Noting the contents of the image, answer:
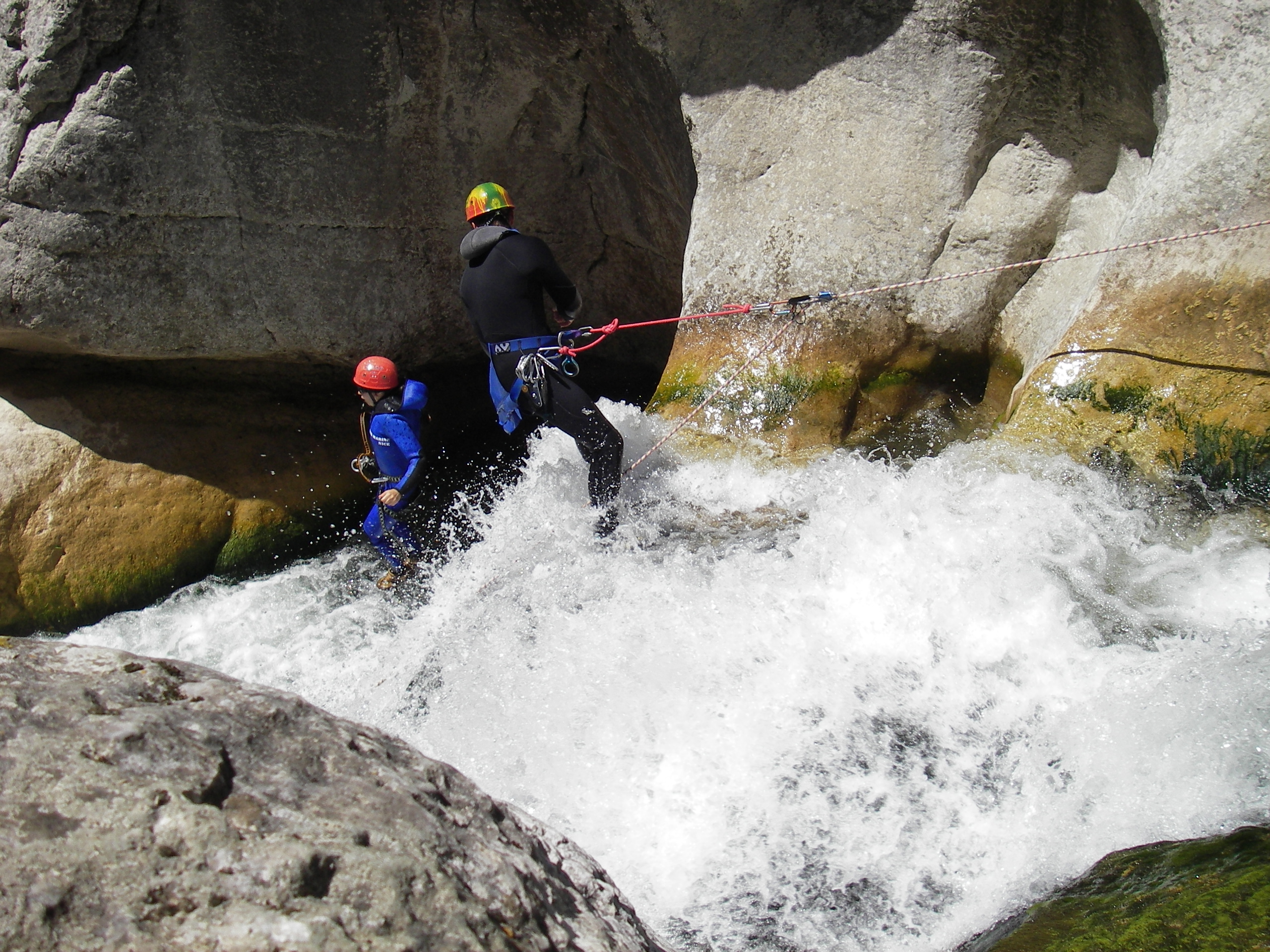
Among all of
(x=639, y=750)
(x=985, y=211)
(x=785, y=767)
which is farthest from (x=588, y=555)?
(x=985, y=211)

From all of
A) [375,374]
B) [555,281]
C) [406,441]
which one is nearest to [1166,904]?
[555,281]

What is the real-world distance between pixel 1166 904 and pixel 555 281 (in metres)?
3.71

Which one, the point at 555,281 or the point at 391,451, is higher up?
the point at 555,281

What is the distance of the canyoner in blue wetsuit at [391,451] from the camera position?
4.96 m

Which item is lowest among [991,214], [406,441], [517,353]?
[406,441]

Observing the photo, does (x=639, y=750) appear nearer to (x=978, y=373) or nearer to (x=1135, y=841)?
(x=1135, y=841)

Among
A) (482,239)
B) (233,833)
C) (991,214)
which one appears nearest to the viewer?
(233,833)

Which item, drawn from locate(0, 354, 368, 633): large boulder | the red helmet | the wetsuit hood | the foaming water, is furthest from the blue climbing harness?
locate(0, 354, 368, 633): large boulder

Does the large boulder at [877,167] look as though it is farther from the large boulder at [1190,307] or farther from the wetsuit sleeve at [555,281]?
the wetsuit sleeve at [555,281]

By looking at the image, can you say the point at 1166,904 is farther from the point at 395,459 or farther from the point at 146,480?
the point at 146,480

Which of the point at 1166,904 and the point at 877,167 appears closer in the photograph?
the point at 1166,904

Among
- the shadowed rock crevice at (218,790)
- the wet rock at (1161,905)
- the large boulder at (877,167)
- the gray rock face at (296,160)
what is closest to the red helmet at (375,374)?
the gray rock face at (296,160)

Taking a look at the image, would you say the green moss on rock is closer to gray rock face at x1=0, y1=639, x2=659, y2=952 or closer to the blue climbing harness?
gray rock face at x1=0, y1=639, x2=659, y2=952

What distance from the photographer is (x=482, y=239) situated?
181 inches
